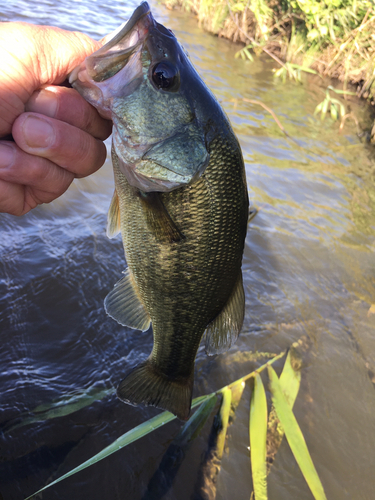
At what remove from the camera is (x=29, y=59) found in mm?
1502

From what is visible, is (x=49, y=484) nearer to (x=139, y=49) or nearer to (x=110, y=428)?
(x=110, y=428)

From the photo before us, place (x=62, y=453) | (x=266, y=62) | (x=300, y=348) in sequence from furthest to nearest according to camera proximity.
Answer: (x=266, y=62), (x=300, y=348), (x=62, y=453)

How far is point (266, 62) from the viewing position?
12.5m

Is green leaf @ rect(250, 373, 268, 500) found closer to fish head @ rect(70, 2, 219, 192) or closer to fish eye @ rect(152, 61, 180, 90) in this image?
fish head @ rect(70, 2, 219, 192)

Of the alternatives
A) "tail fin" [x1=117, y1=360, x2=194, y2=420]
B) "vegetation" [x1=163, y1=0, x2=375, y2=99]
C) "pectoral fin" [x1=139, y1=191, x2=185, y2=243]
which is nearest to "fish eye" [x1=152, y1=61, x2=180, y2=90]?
"pectoral fin" [x1=139, y1=191, x2=185, y2=243]

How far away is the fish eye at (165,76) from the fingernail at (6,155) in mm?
685

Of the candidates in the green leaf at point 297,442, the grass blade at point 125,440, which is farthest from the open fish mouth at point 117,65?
the green leaf at point 297,442

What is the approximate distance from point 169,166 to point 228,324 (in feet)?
2.74

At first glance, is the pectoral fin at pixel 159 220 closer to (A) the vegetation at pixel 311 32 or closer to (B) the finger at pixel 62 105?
(B) the finger at pixel 62 105

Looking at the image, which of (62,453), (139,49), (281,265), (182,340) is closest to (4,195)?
(139,49)

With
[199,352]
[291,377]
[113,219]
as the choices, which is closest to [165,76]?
[113,219]

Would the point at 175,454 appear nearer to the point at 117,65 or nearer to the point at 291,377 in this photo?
the point at 291,377

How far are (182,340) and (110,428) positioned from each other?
0.93m

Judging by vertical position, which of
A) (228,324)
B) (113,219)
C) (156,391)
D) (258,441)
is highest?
(113,219)
